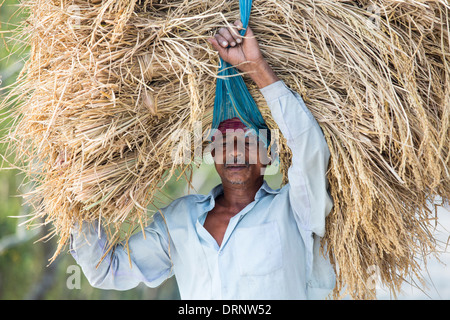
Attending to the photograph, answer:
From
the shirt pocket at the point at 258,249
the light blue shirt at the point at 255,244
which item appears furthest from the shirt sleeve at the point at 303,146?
the shirt pocket at the point at 258,249

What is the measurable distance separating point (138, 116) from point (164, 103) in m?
0.09

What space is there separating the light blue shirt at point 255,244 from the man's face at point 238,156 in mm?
90

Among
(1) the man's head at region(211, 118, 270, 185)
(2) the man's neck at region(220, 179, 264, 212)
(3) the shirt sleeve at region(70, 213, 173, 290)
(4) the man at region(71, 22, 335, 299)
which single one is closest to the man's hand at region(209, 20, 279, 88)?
(4) the man at region(71, 22, 335, 299)

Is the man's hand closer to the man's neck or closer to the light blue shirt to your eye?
the light blue shirt

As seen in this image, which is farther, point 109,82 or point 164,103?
point 164,103

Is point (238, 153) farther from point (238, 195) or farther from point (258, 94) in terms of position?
point (258, 94)

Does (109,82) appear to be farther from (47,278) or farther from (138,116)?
(47,278)

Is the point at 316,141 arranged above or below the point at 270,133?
below

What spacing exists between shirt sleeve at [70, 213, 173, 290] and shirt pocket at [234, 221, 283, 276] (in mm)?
317

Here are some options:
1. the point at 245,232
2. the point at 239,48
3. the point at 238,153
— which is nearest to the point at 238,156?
the point at 238,153

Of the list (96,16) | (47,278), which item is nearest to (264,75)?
(96,16)

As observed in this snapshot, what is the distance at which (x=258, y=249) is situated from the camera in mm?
1825

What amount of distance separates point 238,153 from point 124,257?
1.92 ft

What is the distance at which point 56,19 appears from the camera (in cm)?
156
